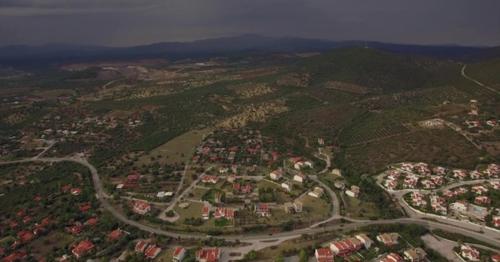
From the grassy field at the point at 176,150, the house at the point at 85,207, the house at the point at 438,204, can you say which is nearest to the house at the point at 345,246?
the house at the point at 438,204

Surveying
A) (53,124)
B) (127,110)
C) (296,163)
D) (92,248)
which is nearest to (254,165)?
(296,163)

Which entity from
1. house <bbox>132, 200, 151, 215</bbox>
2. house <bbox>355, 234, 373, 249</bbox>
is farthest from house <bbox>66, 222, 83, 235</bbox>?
house <bbox>355, 234, 373, 249</bbox>

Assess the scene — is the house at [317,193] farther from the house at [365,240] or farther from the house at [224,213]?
the house at [224,213]

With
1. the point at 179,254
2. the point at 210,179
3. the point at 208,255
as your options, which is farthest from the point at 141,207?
the point at 208,255

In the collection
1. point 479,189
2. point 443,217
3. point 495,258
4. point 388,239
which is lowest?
point 495,258

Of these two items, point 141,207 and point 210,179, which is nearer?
point 141,207

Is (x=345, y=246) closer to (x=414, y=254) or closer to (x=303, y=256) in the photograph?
(x=303, y=256)
